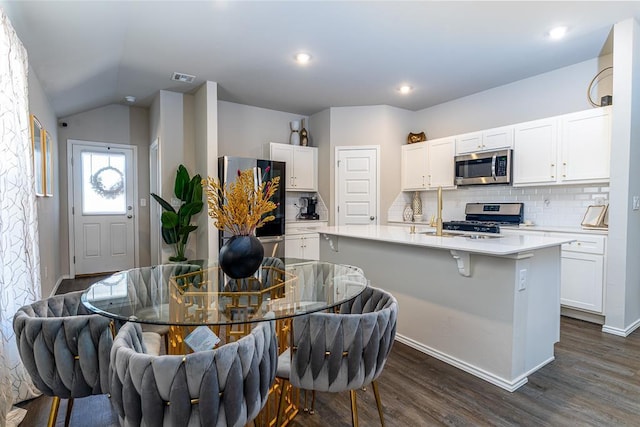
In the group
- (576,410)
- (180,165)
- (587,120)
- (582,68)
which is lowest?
(576,410)

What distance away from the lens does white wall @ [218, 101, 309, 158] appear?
5.14m

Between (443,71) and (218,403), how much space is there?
4.13 metres

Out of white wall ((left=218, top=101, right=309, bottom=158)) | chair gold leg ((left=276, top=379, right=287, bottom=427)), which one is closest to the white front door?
white wall ((left=218, top=101, right=309, bottom=158))

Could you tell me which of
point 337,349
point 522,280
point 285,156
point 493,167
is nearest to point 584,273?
point 493,167

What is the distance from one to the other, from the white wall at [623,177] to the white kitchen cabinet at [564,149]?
0.29 m

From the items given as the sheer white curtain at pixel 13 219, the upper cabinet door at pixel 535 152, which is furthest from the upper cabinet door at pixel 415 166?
the sheer white curtain at pixel 13 219

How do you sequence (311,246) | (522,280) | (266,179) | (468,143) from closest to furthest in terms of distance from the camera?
1. (522,280)
2. (468,143)
3. (266,179)
4. (311,246)

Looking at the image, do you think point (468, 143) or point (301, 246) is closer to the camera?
point (468, 143)

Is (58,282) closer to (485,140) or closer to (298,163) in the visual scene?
(298,163)

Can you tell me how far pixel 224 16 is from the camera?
9.12 feet

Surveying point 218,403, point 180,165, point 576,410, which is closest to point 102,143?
point 180,165

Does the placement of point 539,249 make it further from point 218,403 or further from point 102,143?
point 102,143

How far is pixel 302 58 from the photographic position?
3.60 m

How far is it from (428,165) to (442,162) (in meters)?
0.24
